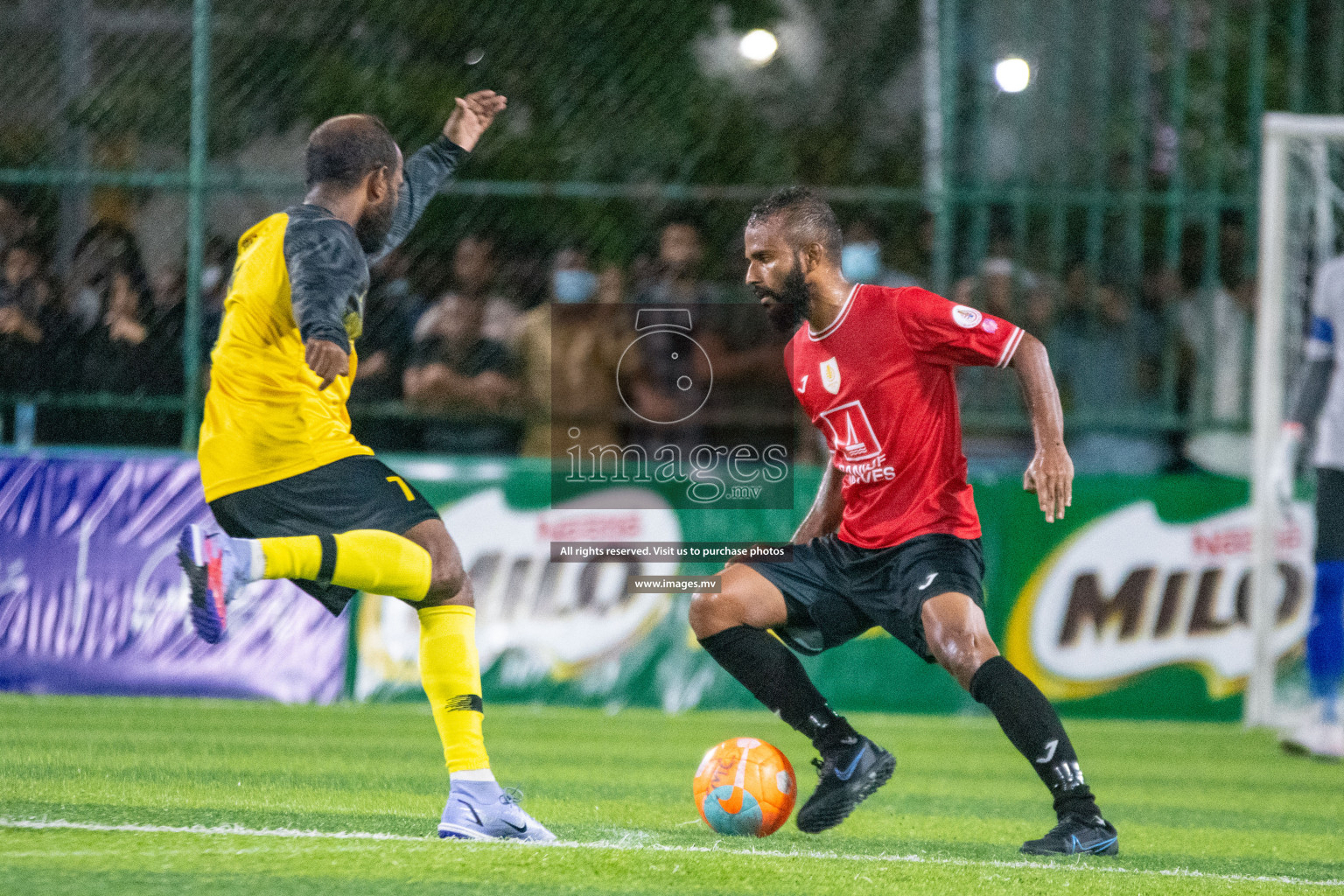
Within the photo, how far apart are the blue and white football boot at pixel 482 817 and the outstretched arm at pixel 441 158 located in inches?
63.0

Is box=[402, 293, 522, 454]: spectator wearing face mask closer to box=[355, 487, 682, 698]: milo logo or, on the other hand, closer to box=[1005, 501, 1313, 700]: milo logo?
box=[355, 487, 682, 698]: milo logo

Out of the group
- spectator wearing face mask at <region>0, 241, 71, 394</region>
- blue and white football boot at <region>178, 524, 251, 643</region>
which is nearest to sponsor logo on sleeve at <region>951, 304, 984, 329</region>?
blue and white football boot at <region>178, 524, 251, 643</region>

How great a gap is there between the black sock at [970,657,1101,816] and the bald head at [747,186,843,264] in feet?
4.45

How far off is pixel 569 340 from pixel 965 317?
448 centimetres

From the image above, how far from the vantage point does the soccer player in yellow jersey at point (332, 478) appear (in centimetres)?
435

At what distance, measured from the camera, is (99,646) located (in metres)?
8.75

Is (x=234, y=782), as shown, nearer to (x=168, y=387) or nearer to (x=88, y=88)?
(x=168, y=387)

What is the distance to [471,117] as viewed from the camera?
5.29m

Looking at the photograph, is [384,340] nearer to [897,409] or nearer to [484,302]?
[484,302]

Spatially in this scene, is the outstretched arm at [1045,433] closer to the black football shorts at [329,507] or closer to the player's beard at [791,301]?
the player's beard at [791,301]

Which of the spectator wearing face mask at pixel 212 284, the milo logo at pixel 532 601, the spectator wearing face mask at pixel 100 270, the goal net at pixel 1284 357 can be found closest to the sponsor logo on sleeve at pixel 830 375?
the goal net at pixel 1284 357

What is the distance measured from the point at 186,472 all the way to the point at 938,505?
17.0ft

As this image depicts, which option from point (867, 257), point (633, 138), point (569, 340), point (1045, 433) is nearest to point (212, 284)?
point (569, 340)

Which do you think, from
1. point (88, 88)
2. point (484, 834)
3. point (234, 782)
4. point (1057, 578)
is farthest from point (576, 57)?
point (484, 834)
